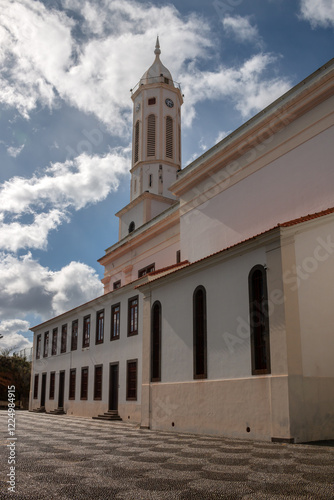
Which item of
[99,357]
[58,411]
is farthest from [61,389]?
[99,357]

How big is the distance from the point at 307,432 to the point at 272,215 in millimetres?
7748

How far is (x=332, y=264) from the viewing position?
13070 mm

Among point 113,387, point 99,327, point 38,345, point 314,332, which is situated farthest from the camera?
point 38,345

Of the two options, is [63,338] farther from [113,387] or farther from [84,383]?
[113,387]

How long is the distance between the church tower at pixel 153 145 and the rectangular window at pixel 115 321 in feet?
24.4

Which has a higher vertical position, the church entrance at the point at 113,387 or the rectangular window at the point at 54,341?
the rectangular window at the point at 54,341

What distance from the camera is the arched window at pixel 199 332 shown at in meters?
15.0

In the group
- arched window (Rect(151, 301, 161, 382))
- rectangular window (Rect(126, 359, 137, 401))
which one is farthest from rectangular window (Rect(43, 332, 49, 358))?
arched window (Rect(151, 301, 161, 382))

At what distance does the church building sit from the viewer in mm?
11961

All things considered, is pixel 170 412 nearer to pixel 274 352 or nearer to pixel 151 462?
pixel 274 352

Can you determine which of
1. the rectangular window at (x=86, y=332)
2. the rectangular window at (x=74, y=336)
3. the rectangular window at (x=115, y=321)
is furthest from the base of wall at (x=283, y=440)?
the rectangular window at (x=74, y=336)

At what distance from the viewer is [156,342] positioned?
1767 cm

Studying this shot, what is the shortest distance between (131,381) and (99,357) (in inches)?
166

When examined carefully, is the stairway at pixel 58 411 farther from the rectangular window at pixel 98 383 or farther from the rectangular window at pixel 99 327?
the rectangular window at pixel 99 327
